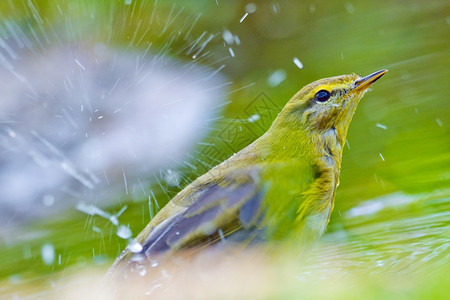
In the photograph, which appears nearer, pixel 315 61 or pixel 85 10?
pixel 315 61

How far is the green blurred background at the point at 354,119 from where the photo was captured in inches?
57.5

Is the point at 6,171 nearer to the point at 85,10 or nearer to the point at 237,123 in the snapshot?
the point at 85,10

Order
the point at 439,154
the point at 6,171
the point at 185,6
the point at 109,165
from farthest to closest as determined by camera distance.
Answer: the point at 185,6 < the point at 6,171 < the point at 109,165 < the point at 439,154

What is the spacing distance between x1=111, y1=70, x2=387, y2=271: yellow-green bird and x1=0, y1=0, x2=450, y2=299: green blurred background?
79mm

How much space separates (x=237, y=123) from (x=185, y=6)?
1554 millimetres

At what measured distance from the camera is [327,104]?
219 centimetres

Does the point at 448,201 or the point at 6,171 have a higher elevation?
the point at 6,171

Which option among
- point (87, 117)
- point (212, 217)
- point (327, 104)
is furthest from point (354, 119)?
point (87, 117)

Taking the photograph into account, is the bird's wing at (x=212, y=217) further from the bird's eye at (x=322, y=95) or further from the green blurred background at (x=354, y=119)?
the bird's eye at (x=322, y=95)

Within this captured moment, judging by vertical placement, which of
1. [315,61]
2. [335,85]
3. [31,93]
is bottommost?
[335,85]

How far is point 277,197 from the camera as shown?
6.22 feet

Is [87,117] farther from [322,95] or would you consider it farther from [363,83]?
[363,83]

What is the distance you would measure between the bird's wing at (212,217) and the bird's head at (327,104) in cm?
37

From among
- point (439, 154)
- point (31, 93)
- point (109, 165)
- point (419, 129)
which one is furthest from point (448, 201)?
point (31, 93)
